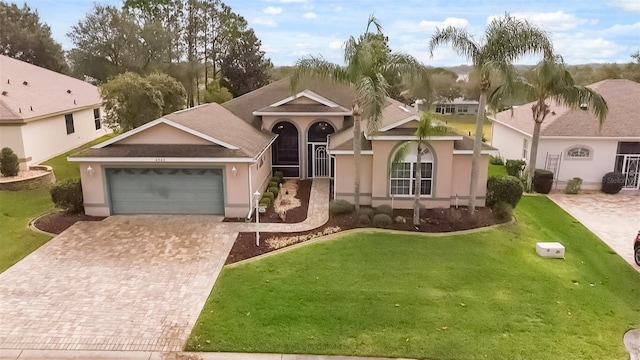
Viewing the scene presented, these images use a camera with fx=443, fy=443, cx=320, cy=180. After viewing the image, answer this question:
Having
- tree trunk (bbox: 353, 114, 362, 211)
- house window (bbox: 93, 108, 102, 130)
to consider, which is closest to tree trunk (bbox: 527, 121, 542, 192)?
tree trunk (bbox: 353, 114, 362, 211)

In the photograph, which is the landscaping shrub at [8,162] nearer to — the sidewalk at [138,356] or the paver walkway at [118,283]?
the paver walkway at [118,283]

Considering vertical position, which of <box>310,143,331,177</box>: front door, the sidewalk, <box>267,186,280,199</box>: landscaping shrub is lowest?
the sidewalk

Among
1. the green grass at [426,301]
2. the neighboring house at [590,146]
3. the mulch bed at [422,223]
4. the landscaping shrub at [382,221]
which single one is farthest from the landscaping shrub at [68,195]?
the neighboring house at [590,146]

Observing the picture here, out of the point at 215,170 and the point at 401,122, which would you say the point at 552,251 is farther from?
the point at 215,170

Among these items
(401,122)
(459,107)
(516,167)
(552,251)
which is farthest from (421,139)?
(459,107)

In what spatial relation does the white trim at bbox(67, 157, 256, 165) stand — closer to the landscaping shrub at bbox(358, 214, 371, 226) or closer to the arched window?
the landscaping shrub at bbox(358, 214, 371, 226)

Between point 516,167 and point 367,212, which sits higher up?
point 516,167
